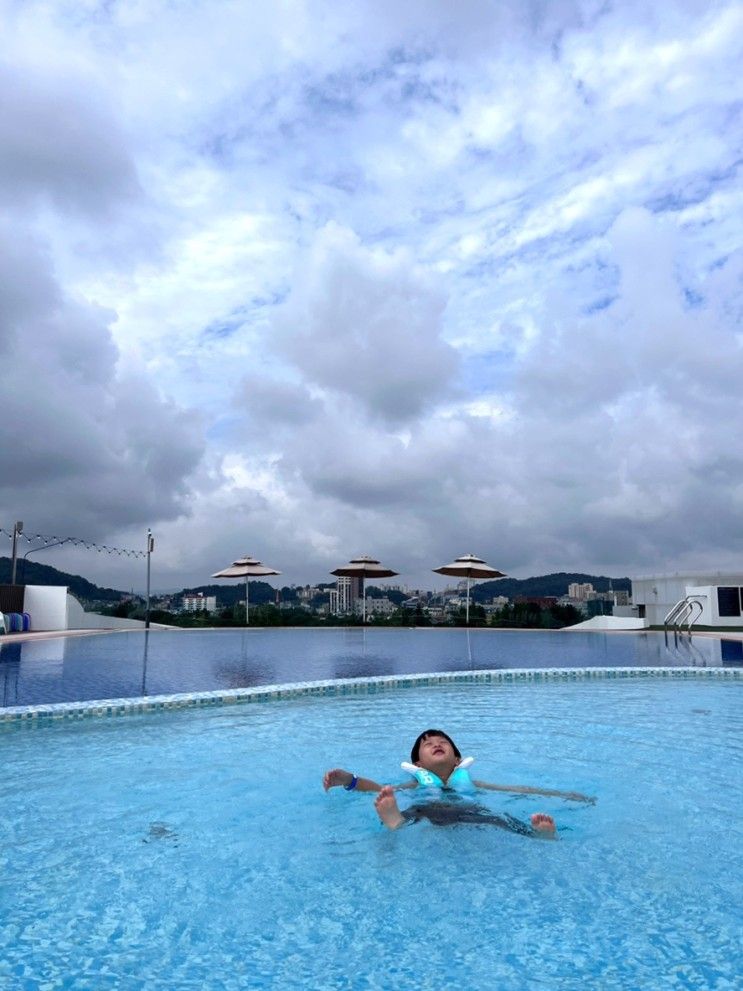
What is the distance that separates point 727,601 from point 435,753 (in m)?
30.4

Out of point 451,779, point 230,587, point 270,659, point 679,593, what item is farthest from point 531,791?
point 230,587

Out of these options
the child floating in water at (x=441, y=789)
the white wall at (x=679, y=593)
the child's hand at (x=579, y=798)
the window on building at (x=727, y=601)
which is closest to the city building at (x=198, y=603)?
the white wall at (x=679, y=593)

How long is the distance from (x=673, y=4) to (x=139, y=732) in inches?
512

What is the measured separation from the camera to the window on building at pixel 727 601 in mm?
30922

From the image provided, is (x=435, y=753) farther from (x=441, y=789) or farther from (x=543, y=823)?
(x=543, y=823)

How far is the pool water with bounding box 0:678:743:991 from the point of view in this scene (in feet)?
9.98

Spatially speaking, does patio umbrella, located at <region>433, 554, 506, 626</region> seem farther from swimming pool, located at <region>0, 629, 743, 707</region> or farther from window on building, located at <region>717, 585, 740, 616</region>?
window on building, located at <region>717, 585, 740, 616</region>

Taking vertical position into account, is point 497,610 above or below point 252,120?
below

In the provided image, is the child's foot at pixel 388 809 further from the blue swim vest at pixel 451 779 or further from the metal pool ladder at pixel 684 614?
the metal pool ladder at pixel 684 614

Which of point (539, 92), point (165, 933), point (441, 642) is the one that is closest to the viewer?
point (165, 933)

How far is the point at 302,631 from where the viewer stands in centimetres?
3097

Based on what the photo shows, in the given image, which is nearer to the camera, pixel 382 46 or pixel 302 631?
pixel 382 46

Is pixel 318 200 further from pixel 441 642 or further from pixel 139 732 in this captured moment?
pixel 441 642

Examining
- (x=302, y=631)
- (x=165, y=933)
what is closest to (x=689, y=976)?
(x=165, y=933)
